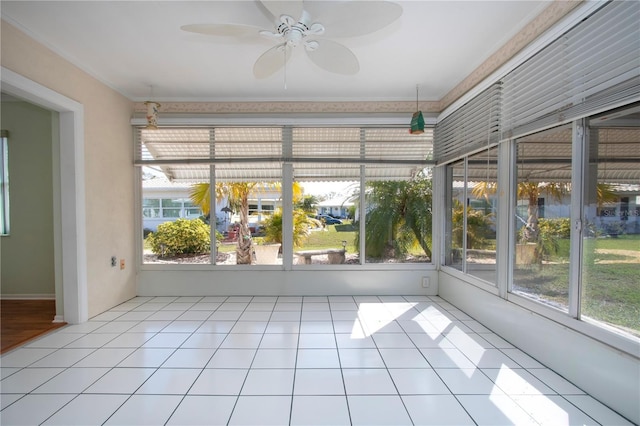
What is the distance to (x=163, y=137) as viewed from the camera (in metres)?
4.08

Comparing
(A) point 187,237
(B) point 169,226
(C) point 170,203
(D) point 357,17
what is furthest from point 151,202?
(D) point 357,17

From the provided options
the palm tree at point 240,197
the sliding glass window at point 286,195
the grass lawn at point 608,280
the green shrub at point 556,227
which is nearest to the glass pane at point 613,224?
the grass lawn at point 608,280

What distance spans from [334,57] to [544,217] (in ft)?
6.96

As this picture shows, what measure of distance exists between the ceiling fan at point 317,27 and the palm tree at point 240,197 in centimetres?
190

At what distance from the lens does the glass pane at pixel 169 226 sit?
4148 millimetres

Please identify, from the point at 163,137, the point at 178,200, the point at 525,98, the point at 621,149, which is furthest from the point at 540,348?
the point at 163,137

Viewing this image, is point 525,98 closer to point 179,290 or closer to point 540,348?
point 540,348

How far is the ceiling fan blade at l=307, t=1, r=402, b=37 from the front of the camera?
171 cm

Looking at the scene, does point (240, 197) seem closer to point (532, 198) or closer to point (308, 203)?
point (308, 203)

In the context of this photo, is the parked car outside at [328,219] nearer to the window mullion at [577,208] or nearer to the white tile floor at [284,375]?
the white tile floor at [284,375]

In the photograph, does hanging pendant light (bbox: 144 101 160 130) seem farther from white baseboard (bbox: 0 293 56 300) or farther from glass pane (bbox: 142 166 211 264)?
white baseboard (bbox: 0 293 56 300)

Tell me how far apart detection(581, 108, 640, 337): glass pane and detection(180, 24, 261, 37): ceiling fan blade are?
238 cm

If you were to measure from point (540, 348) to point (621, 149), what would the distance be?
1528 millimetres

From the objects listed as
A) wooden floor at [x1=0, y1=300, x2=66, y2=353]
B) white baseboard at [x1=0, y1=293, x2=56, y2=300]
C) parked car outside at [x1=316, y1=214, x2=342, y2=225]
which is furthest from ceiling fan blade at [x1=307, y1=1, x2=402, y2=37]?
white baseboard at [x1=0, y1=293, x2=56, y2=300]
